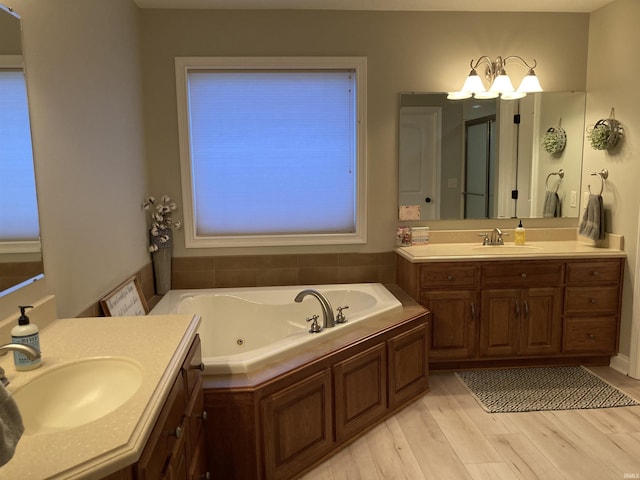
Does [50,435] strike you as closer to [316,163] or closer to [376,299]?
[376,299]

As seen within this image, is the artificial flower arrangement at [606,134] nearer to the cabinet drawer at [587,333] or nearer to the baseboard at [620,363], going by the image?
the cabinet drawer at [587,333]

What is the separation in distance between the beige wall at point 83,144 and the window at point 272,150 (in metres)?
0.44

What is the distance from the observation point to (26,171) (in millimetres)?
1704

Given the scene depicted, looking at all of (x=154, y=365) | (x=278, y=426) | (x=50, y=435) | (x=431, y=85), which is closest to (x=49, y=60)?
(x=154, y=365)

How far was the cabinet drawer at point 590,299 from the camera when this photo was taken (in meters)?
3.23

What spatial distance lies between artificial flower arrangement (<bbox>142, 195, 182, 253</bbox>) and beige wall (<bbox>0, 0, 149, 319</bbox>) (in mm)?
162

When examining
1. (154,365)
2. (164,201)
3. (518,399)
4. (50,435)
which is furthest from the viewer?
(164,201)

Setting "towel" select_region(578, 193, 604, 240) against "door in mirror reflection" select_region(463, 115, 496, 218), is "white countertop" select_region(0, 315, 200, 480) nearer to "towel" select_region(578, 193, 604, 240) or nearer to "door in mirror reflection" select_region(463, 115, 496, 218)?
"door in mirror reflection" select_region(463, 115, 496, 218)

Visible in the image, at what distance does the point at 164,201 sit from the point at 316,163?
1115 millimetres

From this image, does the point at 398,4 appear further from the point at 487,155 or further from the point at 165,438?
the point at 165,438

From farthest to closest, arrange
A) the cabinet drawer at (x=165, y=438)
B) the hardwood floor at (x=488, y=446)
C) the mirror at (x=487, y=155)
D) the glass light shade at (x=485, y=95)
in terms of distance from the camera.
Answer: the mirror at (x=487, y=155) → the glass light shade at (x=485, y=95) → the hardwood floor at (x=488, y=446) → the cabinet drawer at (x=165, y=438)

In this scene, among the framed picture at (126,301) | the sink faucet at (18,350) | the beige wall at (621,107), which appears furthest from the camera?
the beige wall at (621,107)

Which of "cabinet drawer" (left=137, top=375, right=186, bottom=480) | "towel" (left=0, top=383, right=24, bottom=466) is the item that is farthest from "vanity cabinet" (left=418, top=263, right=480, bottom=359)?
"towel" (left=0, top=383, right=24, bottom=466)

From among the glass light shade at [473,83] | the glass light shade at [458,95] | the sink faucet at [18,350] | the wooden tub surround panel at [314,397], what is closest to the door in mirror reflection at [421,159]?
the glass light shade at [458,95]
